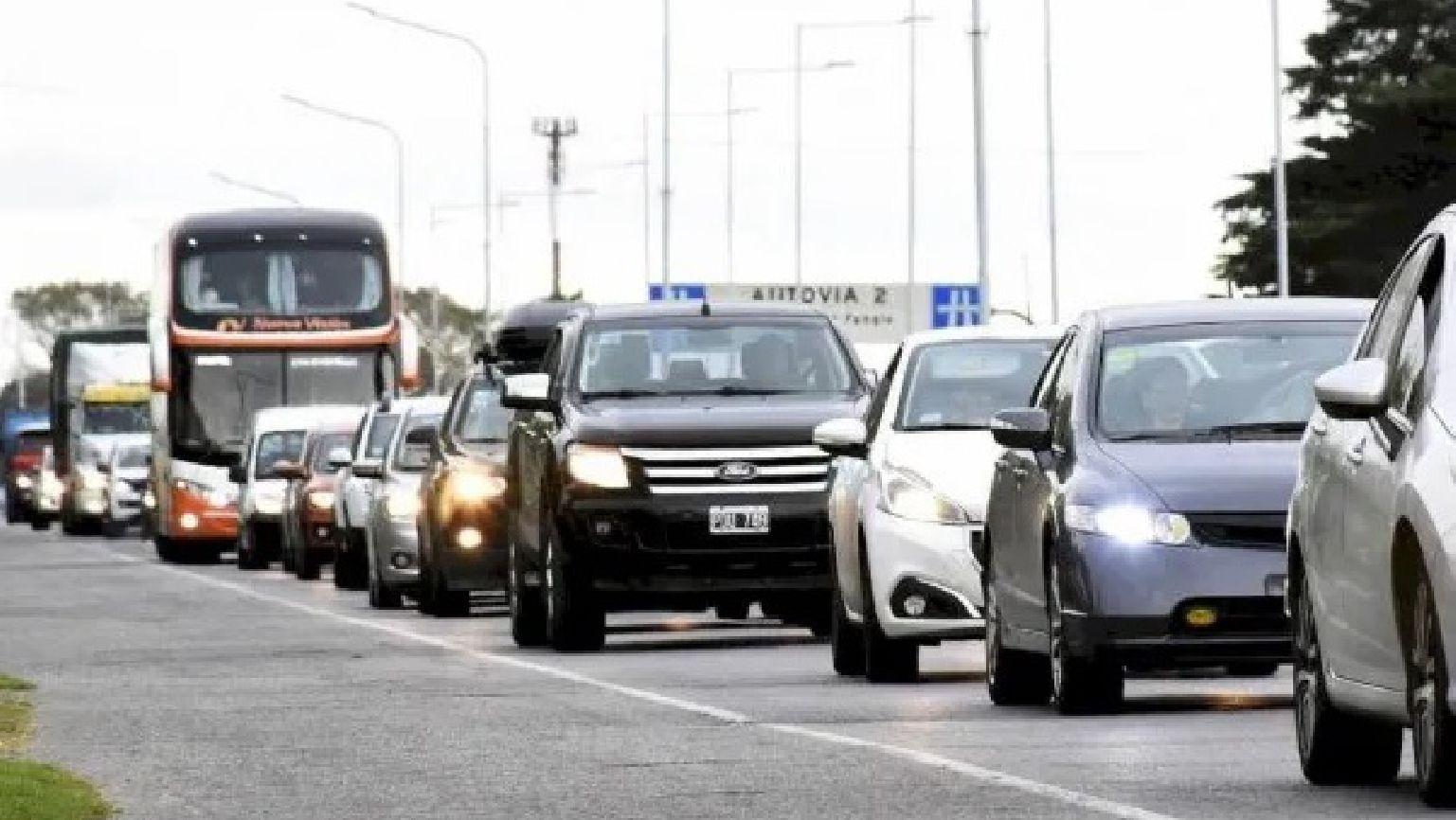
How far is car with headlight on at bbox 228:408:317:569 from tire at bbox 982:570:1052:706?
3723 centimetres

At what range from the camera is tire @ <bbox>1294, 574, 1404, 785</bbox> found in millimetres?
14664

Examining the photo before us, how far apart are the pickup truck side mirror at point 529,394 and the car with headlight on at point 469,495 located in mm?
6978

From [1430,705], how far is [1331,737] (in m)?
1.69

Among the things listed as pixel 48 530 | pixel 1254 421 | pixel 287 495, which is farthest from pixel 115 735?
pixel 48 530

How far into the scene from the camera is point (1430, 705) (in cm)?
1302

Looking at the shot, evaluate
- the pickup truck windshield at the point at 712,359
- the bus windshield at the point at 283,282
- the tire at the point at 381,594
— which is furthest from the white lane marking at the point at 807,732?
the bus windshield at the point at 283,282

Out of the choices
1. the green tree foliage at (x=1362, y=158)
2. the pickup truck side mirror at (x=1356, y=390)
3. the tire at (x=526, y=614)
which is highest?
the green tree foliage at (x=1362, y=158)

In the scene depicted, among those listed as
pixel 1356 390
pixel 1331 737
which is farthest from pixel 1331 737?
pixel 1356 390

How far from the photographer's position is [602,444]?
2814cm

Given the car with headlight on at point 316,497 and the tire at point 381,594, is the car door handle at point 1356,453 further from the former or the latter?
the car with headlight on at point 316,497

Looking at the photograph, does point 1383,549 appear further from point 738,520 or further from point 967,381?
point 738,520

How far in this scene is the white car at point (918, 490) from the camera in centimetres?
2272

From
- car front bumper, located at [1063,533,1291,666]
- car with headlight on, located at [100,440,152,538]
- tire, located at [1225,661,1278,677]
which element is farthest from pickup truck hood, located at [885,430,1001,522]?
car with headlight on, located at [100,440,152,538]

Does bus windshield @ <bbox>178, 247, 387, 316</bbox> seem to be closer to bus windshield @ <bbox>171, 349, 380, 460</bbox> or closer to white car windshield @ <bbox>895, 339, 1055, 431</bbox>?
bus windshield @ <bbox>171, 349, 380, 460</bbox>
